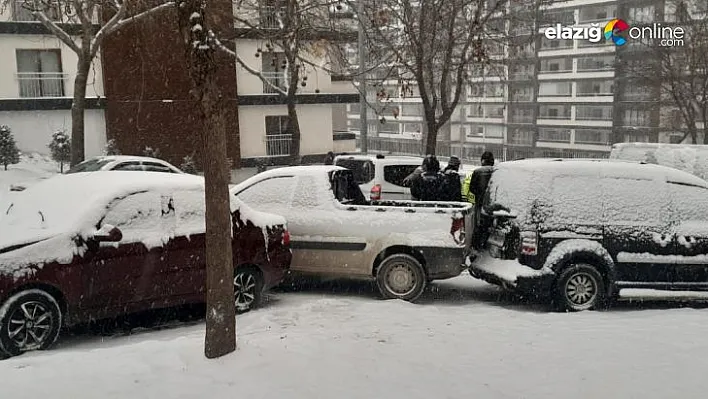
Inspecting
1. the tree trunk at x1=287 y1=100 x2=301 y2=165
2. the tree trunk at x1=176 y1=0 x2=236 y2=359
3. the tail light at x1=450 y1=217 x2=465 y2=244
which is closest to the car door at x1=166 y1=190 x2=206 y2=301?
the tree trunk at x1=176 y1=0 x2=236 y2=359

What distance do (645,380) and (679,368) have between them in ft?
1.62

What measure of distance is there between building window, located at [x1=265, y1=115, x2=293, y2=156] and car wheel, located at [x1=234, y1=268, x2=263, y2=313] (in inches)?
879

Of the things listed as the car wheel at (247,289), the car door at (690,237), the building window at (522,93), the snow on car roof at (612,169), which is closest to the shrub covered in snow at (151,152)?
the car wheel at (247,289)

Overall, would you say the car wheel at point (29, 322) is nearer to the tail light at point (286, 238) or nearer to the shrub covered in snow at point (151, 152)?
the tail light at point (286, 238)

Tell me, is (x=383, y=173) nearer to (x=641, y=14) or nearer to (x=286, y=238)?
(x=286, y=238)

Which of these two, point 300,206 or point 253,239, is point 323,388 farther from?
Result: point 300,206

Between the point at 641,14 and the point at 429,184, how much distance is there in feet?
135

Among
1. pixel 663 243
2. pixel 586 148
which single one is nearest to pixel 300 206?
pixel 663 243

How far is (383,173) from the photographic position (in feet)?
41.7

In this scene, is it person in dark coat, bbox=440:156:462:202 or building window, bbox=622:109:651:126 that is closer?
person in dark coat, bbox=440:156:462:202

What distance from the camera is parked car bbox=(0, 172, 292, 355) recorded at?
220 inches

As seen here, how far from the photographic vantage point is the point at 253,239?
7219 mm

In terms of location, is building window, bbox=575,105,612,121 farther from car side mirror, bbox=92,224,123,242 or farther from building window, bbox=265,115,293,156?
car side mirror, bbox=92,224,123,242

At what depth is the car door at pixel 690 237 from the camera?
7.40 m
